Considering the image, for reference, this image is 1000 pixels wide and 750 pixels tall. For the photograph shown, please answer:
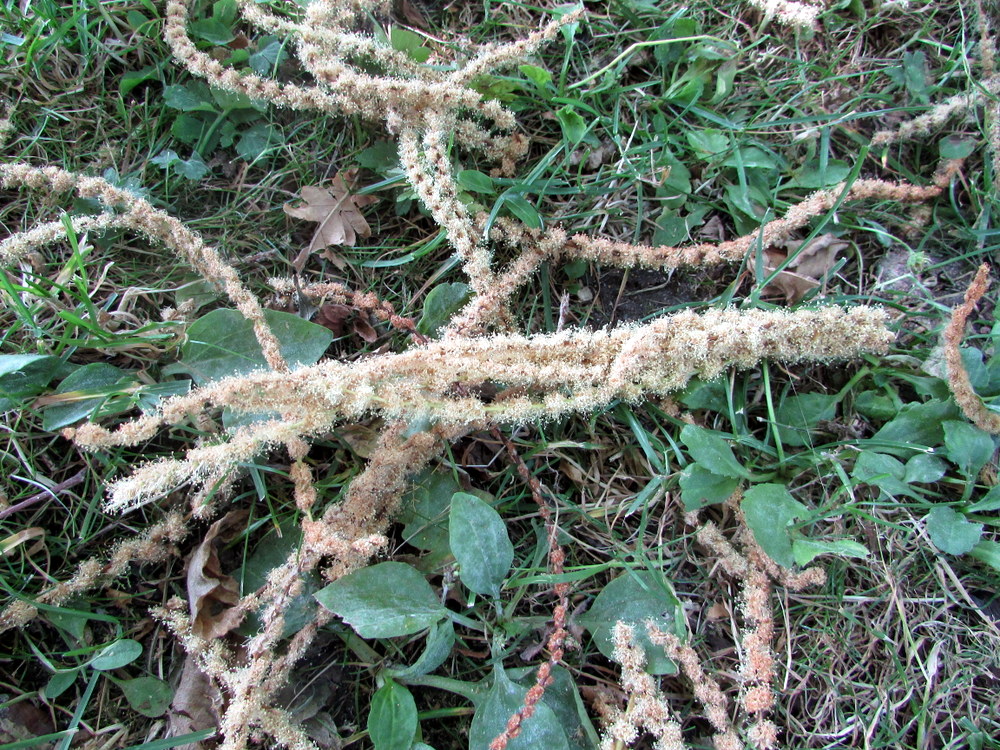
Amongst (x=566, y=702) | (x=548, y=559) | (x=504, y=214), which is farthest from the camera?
(x=504, y=214)

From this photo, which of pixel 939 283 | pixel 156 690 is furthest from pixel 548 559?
pixel 939 283

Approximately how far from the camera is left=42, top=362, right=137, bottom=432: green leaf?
1.99 m

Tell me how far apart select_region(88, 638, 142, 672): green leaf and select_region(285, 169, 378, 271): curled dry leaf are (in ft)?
4.25

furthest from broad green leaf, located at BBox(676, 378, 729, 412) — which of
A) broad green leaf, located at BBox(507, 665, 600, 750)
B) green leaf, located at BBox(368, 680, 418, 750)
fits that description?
green leaf, located at BBox(368, 680, 418, 750)

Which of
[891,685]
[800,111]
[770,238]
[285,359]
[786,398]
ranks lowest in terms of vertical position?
[891,685]

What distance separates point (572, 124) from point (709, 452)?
3.90 ft

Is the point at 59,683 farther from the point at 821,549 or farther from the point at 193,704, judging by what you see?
the point at 821,549

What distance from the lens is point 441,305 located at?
2.11 m

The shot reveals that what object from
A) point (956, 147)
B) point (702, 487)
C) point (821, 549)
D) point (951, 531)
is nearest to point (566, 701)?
point (702, 487)

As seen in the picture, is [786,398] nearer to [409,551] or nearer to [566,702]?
[566,702]

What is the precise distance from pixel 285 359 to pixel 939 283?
227cm

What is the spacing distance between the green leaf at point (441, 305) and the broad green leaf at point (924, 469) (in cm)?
150

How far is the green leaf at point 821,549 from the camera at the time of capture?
1.78 metres

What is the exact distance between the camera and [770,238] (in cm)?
212
